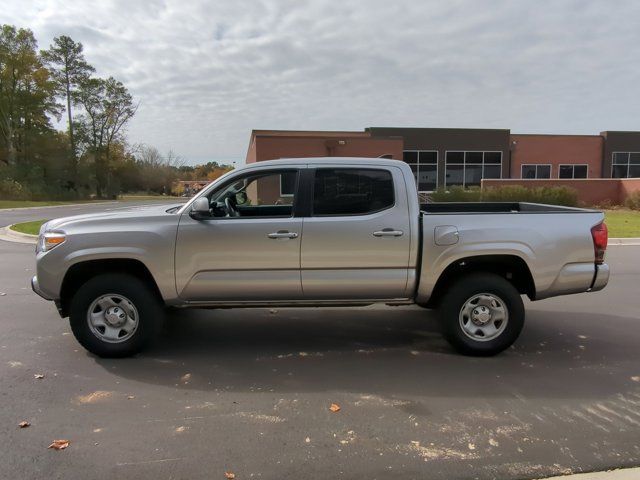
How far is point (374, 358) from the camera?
4805 millimetres

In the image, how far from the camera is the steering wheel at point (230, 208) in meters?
5.19

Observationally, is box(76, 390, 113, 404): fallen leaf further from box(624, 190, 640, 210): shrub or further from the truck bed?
box(624, 190, 640, 210): shrub

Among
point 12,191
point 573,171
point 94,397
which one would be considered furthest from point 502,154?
point 12,191

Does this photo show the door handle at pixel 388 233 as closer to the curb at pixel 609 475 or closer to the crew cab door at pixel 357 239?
the crew cab door at pixel 357 239

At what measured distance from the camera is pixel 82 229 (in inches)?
182

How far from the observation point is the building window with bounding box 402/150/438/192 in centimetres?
3272

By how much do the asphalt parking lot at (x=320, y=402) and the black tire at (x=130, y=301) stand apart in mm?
151

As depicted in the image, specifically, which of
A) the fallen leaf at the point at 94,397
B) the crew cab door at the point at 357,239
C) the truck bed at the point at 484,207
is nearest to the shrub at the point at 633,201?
the truck bed at the point at 484,207

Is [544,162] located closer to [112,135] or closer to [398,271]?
[398,271]

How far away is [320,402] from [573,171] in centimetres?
3657

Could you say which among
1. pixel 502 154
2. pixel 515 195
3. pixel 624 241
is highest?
pixel 502 154

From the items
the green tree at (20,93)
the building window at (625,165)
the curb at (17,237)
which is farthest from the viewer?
the green tree at (20,93)

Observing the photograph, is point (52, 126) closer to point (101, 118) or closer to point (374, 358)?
point (101, 118)

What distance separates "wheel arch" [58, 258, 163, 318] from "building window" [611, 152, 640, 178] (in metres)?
38.1
